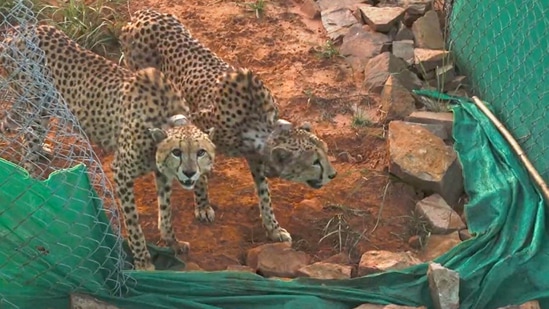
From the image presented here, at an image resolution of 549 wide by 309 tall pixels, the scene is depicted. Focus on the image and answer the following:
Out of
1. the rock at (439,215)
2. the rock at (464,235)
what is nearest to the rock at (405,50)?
the rock at (439,215)

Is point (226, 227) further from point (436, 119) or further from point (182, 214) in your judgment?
point (436, 119)

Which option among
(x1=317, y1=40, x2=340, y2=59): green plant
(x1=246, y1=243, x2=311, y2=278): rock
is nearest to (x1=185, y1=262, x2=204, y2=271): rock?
(x1=246, y1=243, x2=311, y2=278): rock

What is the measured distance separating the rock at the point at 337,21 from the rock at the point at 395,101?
104 cm

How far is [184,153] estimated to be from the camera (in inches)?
178

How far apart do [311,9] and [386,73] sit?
53.1 inches

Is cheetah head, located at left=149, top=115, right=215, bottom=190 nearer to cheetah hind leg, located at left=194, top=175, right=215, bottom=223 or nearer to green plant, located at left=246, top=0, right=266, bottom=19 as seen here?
cheetah hind leg, located at left=194, top=175, right=215, bottom=223

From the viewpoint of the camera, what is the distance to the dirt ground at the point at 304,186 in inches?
210

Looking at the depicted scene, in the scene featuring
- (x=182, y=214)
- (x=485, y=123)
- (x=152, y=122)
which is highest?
(x=152, y=122)

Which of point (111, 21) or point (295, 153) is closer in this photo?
point (295, 153)

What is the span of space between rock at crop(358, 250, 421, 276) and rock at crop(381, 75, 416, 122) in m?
1.57

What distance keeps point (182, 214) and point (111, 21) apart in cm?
241

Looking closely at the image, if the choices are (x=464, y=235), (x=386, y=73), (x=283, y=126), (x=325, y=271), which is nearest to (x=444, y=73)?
(x=386, y=73)

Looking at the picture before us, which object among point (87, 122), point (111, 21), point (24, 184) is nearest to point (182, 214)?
point (87, 122)

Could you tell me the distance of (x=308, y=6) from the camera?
7.79m
